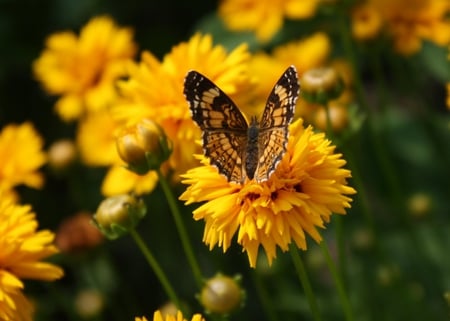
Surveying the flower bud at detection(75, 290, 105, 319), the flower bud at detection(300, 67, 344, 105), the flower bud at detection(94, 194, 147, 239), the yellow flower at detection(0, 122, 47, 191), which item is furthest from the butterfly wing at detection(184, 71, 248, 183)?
the flower bud at detection(75, 290, 105, 319)

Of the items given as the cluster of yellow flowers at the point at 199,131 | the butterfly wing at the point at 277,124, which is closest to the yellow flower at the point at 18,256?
the cluster of yellow flowers at the point at 199,131

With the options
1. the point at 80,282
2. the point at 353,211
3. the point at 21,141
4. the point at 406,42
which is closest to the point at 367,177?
the point at 353,211

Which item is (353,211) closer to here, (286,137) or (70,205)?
(70,205)

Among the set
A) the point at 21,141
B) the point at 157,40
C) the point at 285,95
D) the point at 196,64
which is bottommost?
the point at 285,95

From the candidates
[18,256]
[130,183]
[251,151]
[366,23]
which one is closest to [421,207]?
[366,23]

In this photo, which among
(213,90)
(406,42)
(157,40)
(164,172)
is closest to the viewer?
(213,90)
